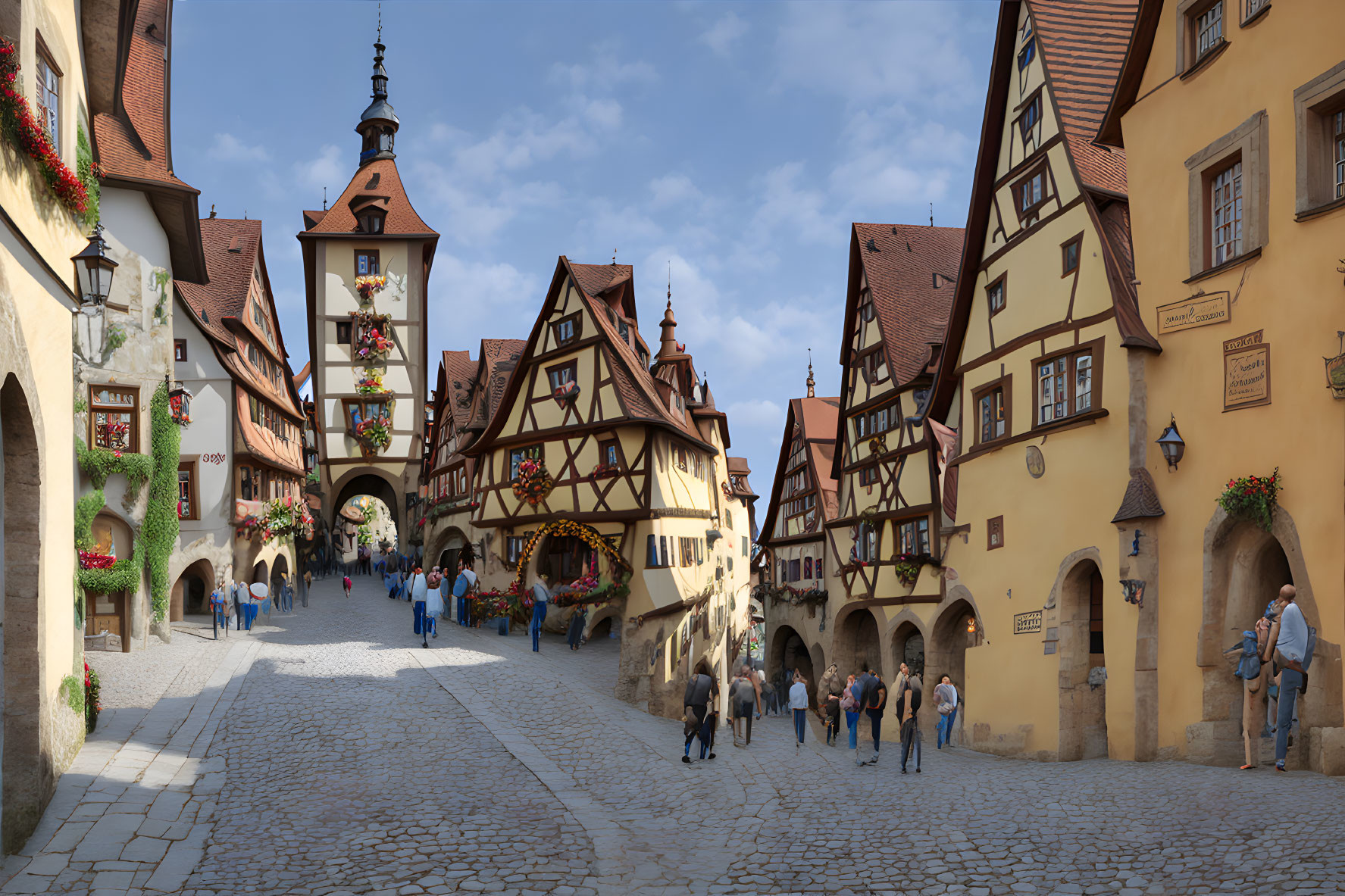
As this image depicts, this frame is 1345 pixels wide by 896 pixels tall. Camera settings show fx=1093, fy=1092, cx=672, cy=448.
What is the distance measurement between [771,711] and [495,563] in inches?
409

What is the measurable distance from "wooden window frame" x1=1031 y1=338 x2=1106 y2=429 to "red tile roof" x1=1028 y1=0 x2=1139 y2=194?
2492 mm

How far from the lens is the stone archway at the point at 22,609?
9.93 m

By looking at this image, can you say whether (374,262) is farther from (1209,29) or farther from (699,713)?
(1209,29)

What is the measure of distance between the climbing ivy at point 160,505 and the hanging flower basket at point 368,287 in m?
19.9

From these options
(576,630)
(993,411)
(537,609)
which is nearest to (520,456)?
(576,630)

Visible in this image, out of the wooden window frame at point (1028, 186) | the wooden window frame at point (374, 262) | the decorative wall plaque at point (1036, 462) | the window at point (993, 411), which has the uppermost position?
the wooden window frame at point (374, 262)

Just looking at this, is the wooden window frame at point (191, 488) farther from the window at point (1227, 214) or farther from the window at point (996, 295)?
the window at point (1227, 214)

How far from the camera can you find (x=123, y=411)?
25.0 meters

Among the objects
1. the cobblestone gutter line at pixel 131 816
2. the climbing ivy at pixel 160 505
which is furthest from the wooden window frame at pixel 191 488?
the cobblestone gutter line at pixel 131 816

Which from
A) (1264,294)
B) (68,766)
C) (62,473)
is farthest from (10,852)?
(1264,294)

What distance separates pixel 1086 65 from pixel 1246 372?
25.3ft

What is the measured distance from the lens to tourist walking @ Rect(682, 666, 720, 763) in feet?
48.1

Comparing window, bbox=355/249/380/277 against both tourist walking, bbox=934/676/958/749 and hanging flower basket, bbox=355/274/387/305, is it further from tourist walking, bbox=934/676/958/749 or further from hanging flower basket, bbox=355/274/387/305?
tourist walking, bbox=934/676/958/749

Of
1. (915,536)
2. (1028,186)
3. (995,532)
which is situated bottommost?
(915,536)
